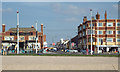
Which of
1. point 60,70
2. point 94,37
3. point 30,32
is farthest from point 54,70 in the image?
point 30,32

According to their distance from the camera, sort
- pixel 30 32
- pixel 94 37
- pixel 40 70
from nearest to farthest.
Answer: pixel 40 70
pixel 94 37
pixel 30 32

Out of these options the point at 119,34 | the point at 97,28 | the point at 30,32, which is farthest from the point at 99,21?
the point at 30,32

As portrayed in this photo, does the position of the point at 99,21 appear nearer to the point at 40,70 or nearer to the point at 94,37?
the point at 94,37

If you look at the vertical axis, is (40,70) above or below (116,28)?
below

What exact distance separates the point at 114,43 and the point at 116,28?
5337 millimetres

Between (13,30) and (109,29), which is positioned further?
(13,30)

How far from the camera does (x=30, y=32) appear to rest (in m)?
102

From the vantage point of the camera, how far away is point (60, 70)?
16.7 metres

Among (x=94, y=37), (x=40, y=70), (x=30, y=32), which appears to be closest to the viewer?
(x=40, y=70)

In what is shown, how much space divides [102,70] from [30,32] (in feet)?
284

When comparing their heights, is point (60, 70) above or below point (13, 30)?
below

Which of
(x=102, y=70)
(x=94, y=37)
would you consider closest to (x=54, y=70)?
(x=102, y=70)

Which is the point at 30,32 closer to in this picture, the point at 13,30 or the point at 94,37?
the point at 13,30

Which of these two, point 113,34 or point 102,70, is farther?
point 113,34
